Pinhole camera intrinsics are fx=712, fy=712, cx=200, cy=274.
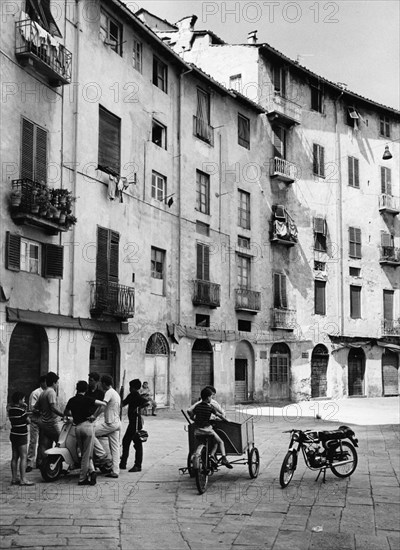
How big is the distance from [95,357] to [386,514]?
48.7 feet

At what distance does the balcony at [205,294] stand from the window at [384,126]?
1780 centimetres

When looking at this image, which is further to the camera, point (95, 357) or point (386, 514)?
point (95, 357)

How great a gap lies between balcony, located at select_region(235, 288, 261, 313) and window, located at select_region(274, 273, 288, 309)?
1.82 meters

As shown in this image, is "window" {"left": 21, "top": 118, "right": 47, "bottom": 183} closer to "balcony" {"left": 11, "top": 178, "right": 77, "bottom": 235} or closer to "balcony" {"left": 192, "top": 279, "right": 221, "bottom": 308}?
"balcony" {"left": 11, "top": 178, "right": 77, "bottom": 235}

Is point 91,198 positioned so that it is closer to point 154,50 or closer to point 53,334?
point 53,334

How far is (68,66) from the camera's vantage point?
21.9 m

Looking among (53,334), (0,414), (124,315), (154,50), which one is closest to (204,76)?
(154,50)

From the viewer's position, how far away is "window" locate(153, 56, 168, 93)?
2770 cm

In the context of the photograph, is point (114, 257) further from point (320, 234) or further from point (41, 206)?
point (320, 234)

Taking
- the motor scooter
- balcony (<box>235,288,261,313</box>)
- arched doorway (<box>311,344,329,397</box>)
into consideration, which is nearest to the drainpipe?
arched doorway (<box>311,344,329,397</box>)

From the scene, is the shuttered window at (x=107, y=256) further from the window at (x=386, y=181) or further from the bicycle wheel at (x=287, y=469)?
the window at (x=386, y=181)

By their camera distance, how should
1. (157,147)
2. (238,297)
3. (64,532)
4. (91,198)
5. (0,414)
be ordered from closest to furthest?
(64,532)
(0,414)
(91,198)
(157,147)
(238,297)

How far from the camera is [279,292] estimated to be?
1342 inches

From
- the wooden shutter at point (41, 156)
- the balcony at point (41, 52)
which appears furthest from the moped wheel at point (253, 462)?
the balcony at point (41, 52)
